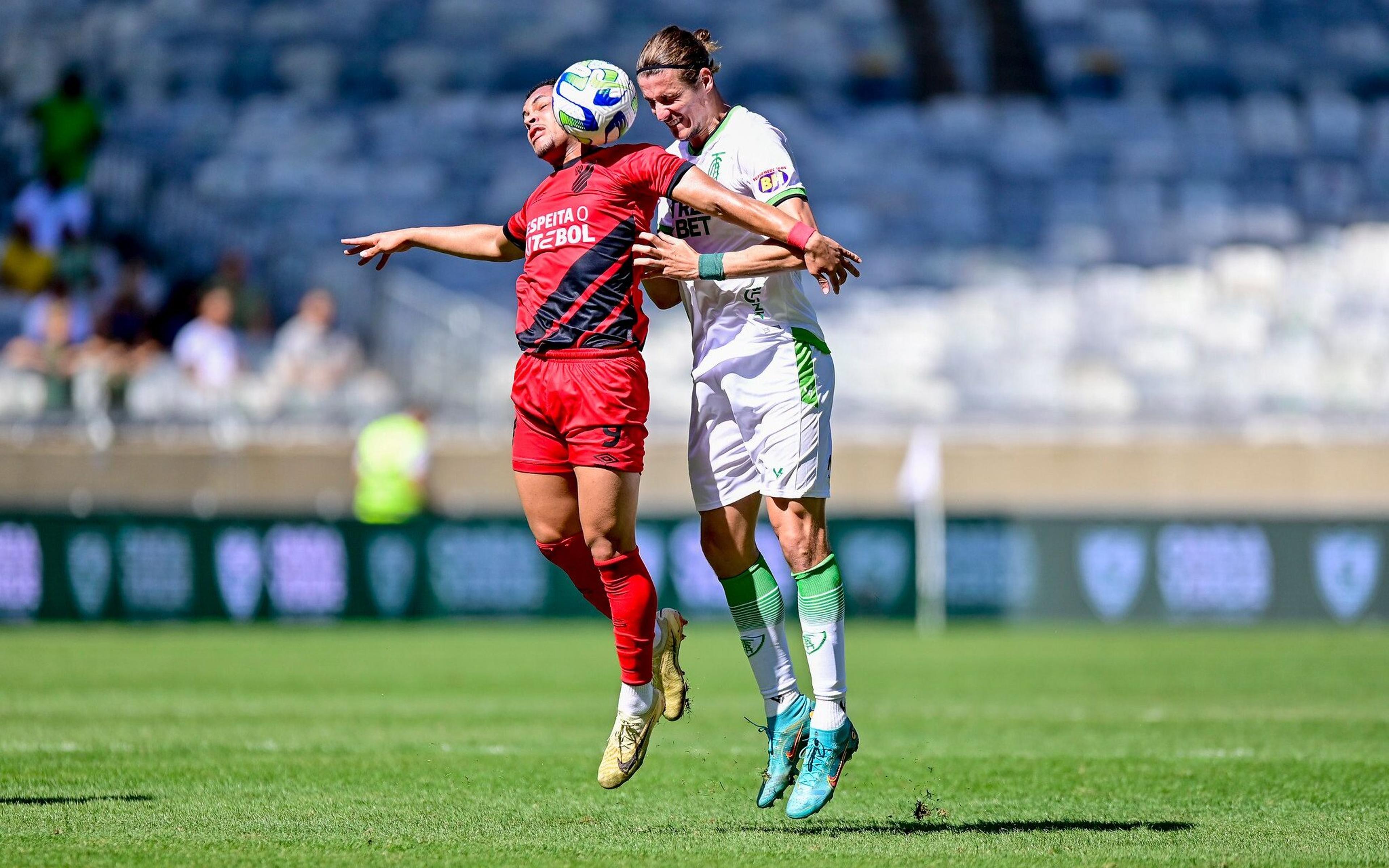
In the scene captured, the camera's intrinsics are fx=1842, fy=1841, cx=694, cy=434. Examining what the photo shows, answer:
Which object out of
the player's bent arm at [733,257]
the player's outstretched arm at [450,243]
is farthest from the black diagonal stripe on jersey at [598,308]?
the player's outstretched arm at [450,243]

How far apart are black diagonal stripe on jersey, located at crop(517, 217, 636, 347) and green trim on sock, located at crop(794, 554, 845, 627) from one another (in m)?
1.10

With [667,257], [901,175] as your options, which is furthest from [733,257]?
[901,175]

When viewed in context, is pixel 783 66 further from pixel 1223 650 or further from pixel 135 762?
pixel 135 762

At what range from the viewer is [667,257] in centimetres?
592

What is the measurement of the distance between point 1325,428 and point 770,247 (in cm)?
1450

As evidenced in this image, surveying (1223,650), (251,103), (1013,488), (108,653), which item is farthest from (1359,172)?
(108,653)

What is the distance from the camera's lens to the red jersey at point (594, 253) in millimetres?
6027

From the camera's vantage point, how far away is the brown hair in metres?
6.16

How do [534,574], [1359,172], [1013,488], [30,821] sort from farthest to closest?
[1359,172], [1013,488], [534,574], [30,821]

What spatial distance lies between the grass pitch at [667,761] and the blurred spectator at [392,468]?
110 inches

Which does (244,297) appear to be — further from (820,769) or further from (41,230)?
(820,769)

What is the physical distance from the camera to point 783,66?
906 inches

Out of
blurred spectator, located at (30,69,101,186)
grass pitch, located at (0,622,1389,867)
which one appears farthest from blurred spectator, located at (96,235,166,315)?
grass pitch, located at (0,622,1389,867)

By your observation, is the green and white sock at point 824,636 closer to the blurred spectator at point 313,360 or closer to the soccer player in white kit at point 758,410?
the soccer player in white kit at point 758,410
